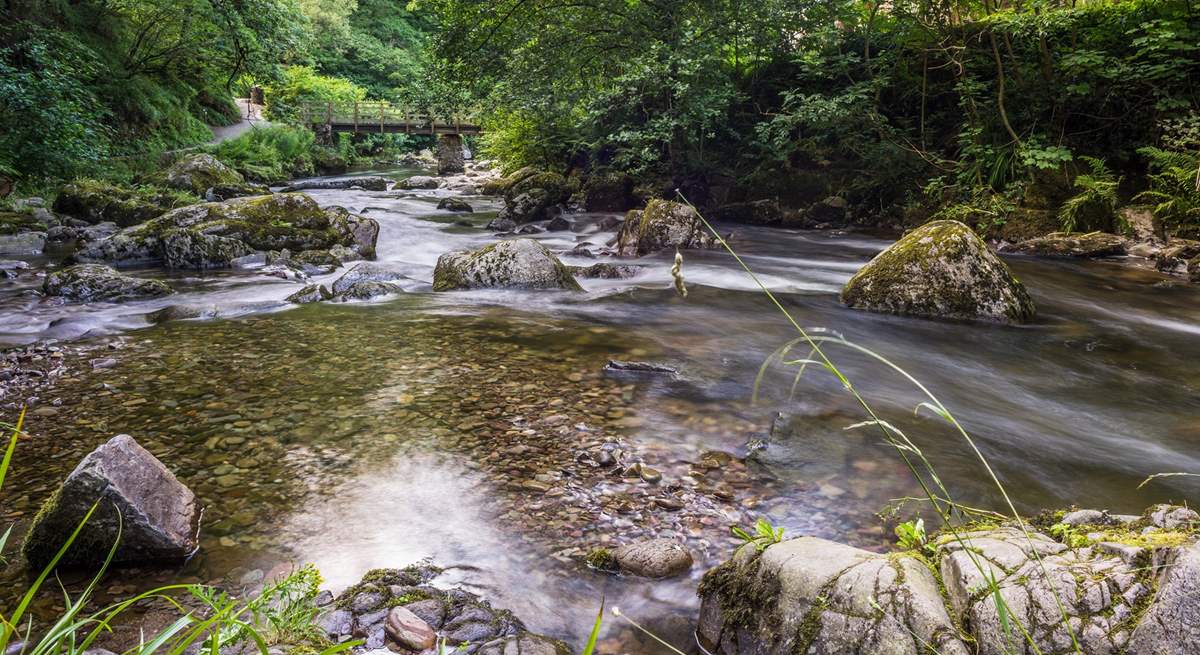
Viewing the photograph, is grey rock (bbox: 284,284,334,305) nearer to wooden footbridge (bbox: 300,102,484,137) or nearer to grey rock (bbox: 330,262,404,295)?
grey rock (bbox: 330,262,404,295)

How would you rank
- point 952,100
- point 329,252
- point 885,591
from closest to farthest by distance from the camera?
1. point 885,591
2. point 329,252
3. point 952,100

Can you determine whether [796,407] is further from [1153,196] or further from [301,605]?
[1153,196]

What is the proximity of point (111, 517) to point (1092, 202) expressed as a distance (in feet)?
43.0

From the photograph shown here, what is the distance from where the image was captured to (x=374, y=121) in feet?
112

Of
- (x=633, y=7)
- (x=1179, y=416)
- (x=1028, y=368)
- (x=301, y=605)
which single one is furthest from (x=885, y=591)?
(x=633, y=7)

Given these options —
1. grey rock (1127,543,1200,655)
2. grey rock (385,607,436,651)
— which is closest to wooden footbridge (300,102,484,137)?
grey rock (385,607,436,651)

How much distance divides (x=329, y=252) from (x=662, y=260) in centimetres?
545

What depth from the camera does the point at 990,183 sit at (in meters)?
11.5

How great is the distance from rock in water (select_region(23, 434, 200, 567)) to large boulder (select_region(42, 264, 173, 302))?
6.31m

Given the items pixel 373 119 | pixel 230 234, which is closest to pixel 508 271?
pixel 230 234

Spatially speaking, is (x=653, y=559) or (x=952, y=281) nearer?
(x=653, y=559)

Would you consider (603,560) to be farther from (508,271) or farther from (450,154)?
(450,154)

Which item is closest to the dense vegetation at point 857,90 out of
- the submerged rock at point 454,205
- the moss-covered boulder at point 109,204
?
the submerged rock at point 454,205

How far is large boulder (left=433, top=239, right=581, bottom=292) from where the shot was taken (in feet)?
28.5
